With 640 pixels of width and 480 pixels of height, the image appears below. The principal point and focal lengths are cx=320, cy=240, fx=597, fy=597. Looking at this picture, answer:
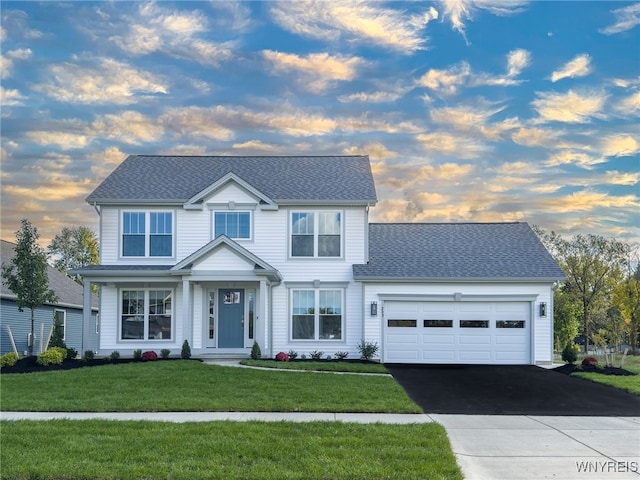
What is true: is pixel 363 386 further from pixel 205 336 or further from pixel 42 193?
pixel 42 193

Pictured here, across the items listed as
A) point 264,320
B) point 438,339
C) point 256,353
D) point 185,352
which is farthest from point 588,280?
point 185,352

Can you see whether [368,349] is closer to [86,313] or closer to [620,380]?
[620,380]

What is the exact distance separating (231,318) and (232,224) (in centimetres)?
332

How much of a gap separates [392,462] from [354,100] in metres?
14.9

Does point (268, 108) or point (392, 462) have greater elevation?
point (268, 108)

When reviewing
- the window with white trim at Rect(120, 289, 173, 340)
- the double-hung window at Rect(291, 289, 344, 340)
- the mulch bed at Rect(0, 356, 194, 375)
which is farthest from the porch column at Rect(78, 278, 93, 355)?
the double-hung window at Rect(291, 289, 344, 340)

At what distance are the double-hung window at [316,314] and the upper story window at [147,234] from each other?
16.0ft

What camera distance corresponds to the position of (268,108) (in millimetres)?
20844

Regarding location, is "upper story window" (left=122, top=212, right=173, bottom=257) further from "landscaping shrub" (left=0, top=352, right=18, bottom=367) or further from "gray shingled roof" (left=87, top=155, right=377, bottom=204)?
"landscaping shrub" (left=0, top=352, right=18, bottom=367)

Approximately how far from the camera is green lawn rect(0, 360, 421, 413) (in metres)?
10.6

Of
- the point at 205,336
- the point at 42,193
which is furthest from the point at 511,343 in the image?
the point at 42,193

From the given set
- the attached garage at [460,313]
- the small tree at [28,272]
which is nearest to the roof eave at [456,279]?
the attached garage at [460,313]

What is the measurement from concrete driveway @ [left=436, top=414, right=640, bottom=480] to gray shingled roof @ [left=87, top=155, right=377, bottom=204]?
11.9m

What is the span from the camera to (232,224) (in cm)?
2123
